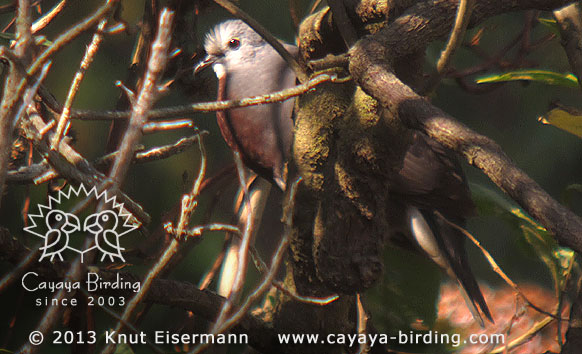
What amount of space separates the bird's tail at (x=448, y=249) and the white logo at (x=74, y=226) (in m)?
0.65

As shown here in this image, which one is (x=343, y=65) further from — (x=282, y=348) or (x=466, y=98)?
(x=466, y=98)

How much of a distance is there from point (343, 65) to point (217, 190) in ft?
2.05

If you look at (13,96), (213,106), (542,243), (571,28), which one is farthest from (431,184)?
(13,96)

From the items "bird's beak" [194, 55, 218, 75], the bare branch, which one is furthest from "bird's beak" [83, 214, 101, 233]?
the bare branch

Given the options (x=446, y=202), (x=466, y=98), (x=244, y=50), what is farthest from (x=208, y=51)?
(x=466, y=98)

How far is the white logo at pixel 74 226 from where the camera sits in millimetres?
644

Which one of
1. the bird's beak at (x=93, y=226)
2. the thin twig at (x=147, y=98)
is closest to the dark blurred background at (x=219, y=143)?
the bird's beak at (x=93, y=226)

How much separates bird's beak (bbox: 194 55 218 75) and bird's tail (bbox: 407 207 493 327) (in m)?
0.56

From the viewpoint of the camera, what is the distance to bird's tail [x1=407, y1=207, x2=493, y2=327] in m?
1.29

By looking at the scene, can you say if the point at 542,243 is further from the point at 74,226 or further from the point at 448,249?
the point at 74,226

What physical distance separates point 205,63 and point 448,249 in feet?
2.32

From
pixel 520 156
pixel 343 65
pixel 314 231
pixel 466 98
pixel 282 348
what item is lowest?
pixel 520 156

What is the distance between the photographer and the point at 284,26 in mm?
1568

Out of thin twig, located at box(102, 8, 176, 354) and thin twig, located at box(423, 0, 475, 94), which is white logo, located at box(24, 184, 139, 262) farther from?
thin twig, located at box(423, 0, 475, 94)
